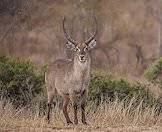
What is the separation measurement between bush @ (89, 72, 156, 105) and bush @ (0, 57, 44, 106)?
61.7 inches

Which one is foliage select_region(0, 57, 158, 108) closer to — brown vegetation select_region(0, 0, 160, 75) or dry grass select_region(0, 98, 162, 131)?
dry grass select_region(0, 98, 162, 131)

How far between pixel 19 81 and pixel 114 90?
2.70 meters

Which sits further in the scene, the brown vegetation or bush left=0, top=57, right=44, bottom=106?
the brown vegetation

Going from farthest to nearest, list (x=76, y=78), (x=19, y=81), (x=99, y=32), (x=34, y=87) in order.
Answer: (x=99, y=32), (x=34, y=87), (x=19, y=81), (x=76, y=78)

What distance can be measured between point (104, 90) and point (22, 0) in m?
3.47

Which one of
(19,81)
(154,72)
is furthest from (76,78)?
(154,72)

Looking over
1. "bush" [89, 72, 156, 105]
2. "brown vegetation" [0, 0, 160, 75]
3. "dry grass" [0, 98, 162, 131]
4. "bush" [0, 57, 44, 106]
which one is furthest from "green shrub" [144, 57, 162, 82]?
"bush" [0, 57, 44, 106]

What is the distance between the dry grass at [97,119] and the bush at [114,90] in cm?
126

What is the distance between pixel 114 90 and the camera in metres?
18.8

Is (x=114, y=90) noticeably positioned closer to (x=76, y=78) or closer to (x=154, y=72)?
(x=154, y=72)

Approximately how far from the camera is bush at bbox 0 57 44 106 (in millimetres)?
18234

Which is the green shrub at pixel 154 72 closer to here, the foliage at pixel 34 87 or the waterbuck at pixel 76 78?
the foliage at pixel 34 87

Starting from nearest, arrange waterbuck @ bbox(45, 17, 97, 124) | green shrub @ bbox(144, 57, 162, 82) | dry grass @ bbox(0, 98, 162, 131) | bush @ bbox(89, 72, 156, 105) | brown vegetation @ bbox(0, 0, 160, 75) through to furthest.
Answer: dry grass @ bbox(0, 98, 162, 131)
waterbuck @ bbox(45, 17, 97, 124)
bush @ bbox(89, 72, 156, 105)
green shrub @ bbox(144, 57, 162, 82)
brown vegetation @ bbox(0, 0, 160, 75)

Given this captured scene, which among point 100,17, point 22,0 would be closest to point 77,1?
point 100,17
